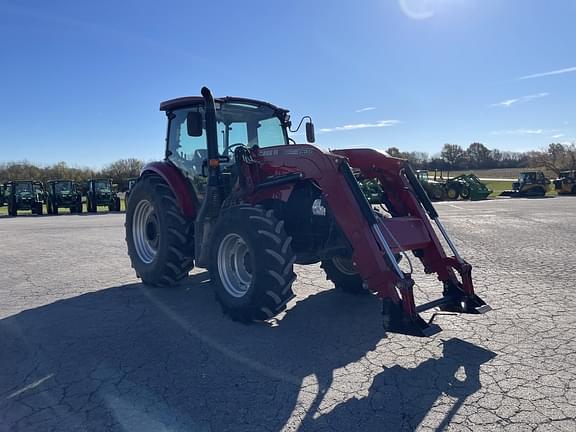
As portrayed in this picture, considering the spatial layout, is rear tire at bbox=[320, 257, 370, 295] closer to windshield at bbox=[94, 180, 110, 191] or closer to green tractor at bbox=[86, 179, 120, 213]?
green tractor at bbox=[86, 179, 120, 213]

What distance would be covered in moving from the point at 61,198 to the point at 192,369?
22.9 metres

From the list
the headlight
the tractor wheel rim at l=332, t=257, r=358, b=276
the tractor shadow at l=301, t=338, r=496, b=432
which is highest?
the headlight

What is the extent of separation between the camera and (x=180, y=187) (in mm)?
6262

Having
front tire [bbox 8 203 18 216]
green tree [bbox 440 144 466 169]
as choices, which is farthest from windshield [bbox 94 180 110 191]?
green tree [bbox 440 144 466 169]

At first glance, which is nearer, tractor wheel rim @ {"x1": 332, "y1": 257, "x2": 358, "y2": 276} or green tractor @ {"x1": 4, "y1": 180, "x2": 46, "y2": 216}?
tractor wheel rim @ {"x1": 332, "y1": 257, "x2": 358, "y2": 276}

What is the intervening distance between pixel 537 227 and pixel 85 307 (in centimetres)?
1207

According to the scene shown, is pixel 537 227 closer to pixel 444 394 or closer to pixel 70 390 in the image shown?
pixel 444 394

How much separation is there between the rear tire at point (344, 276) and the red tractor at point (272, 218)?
20 millimetres

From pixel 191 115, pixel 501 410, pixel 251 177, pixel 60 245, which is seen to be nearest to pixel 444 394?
pixel 501 410

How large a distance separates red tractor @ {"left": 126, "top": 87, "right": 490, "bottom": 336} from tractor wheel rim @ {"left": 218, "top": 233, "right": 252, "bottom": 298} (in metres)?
0.01

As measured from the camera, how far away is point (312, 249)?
5.14 m

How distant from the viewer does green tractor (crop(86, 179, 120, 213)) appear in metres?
24.4

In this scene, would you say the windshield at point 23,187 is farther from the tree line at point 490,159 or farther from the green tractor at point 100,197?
the tree line at point 490,159

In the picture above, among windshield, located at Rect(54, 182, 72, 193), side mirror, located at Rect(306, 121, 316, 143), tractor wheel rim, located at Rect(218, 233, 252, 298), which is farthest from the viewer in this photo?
windshield, located at Rect(54, 182, 72, 193)
